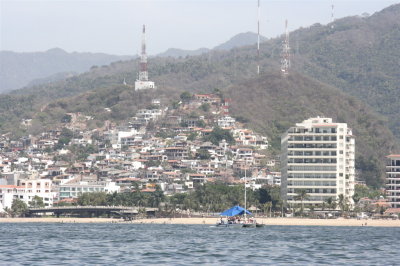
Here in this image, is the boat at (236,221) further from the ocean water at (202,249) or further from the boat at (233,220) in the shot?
the ocean water at (202,249)

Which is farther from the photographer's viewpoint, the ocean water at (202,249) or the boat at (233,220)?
the boat at (233,220)

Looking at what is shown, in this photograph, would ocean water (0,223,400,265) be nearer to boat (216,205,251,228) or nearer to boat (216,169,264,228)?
boat (216,169,264,228)

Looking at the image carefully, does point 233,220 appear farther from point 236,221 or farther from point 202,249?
point 202,249

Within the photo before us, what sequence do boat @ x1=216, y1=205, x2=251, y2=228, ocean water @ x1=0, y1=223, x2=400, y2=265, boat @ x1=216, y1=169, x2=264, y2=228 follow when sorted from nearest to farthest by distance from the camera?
ocean water @ x1=0, y1=223, x2=400, y2=265 < boat @ x1=216, y1=169, x2=264, y2=228 < boat @ x1=216, y1=205, x2=251, y2=228

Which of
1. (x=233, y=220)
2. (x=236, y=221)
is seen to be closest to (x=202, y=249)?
(x=233, y=220)

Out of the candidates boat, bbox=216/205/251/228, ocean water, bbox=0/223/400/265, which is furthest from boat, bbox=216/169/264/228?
ocean water, bbox=0/223/400/265

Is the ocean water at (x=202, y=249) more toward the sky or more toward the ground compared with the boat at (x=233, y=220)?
more toward the ground

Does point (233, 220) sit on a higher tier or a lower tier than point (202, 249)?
higher

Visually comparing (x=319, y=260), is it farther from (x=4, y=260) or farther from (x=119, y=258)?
(x=4, y=260)

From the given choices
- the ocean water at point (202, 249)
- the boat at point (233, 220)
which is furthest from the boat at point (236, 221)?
the ocean water at point (202, 249)

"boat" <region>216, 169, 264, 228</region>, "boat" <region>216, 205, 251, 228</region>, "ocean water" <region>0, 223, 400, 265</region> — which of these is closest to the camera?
"ocean water" <region>0, 223, 400, 265</region>
